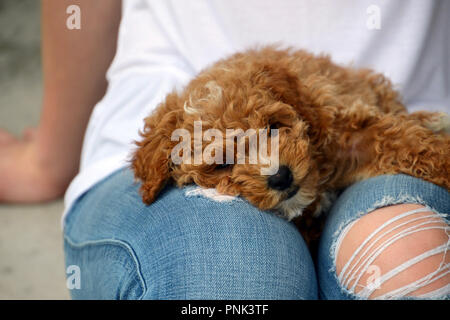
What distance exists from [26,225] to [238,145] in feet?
7.27

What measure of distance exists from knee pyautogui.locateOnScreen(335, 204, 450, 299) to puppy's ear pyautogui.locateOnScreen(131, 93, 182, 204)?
0.71 metres

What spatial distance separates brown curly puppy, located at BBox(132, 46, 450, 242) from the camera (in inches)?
76.5

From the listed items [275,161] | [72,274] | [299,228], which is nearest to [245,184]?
[275,161]

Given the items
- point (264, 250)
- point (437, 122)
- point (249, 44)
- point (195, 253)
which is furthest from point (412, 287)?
point (249, 44)

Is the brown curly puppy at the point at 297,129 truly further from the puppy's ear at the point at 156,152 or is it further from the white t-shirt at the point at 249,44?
the white t-shirt at the point at 249,44

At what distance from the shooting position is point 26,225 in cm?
355

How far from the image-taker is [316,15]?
8.21 ft

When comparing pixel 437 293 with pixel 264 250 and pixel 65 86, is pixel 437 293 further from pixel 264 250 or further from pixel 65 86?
pixel 65 86

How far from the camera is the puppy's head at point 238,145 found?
75.6 inches

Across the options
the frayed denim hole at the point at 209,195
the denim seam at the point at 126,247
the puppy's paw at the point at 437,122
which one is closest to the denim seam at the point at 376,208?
the frayed denim hole at the point at 209,195

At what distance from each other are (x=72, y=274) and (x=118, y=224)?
40 cm

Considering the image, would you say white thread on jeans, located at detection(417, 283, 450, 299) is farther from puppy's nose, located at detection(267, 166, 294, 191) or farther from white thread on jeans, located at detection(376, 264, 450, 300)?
puppy's nose, located at detection(267, 166, 294, 191)

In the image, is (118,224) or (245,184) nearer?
(245,184)

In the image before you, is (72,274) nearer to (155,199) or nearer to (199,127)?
(155,199)
